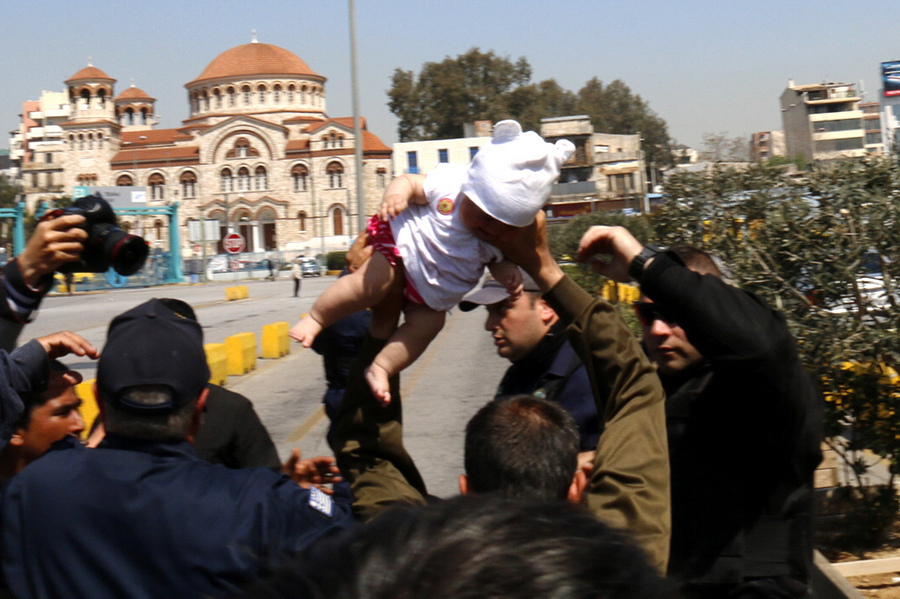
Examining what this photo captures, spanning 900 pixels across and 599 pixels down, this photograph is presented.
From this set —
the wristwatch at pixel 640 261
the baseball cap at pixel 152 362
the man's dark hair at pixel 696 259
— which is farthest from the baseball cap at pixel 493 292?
the baseball cap at pixel 152 362

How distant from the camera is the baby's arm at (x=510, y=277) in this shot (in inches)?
125

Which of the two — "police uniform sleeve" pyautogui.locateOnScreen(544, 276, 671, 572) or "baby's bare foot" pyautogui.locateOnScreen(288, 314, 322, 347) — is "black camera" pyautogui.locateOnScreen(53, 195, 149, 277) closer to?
"baby's bare foot" pyautogui.locateOnScreen(288, 314, 322, 347)

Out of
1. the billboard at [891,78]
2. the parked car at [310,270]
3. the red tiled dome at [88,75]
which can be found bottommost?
the parked car at [310,270]

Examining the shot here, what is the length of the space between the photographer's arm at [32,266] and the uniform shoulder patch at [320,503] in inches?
56.5

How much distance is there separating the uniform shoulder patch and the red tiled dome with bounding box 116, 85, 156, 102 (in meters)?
122

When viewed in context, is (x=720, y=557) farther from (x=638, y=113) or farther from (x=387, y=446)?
(x=638, y=113)

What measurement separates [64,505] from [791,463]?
180 centimetres

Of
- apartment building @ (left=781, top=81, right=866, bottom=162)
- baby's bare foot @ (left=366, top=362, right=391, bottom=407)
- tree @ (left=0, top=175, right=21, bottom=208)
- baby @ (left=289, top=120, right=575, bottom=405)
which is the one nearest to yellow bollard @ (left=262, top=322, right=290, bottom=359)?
baby @ (left=289, top=120, right=575, bottom=405)

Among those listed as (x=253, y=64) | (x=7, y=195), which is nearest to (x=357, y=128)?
(x=253, y=64)

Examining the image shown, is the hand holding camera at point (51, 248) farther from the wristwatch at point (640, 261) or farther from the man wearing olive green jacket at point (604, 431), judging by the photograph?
the wristwatch at point (640, 261)

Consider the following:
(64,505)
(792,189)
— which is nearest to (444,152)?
(792,189)

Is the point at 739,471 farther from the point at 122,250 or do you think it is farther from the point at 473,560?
the point at 122,250

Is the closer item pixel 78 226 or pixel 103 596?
pixel 103 596

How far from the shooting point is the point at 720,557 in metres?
2.51
